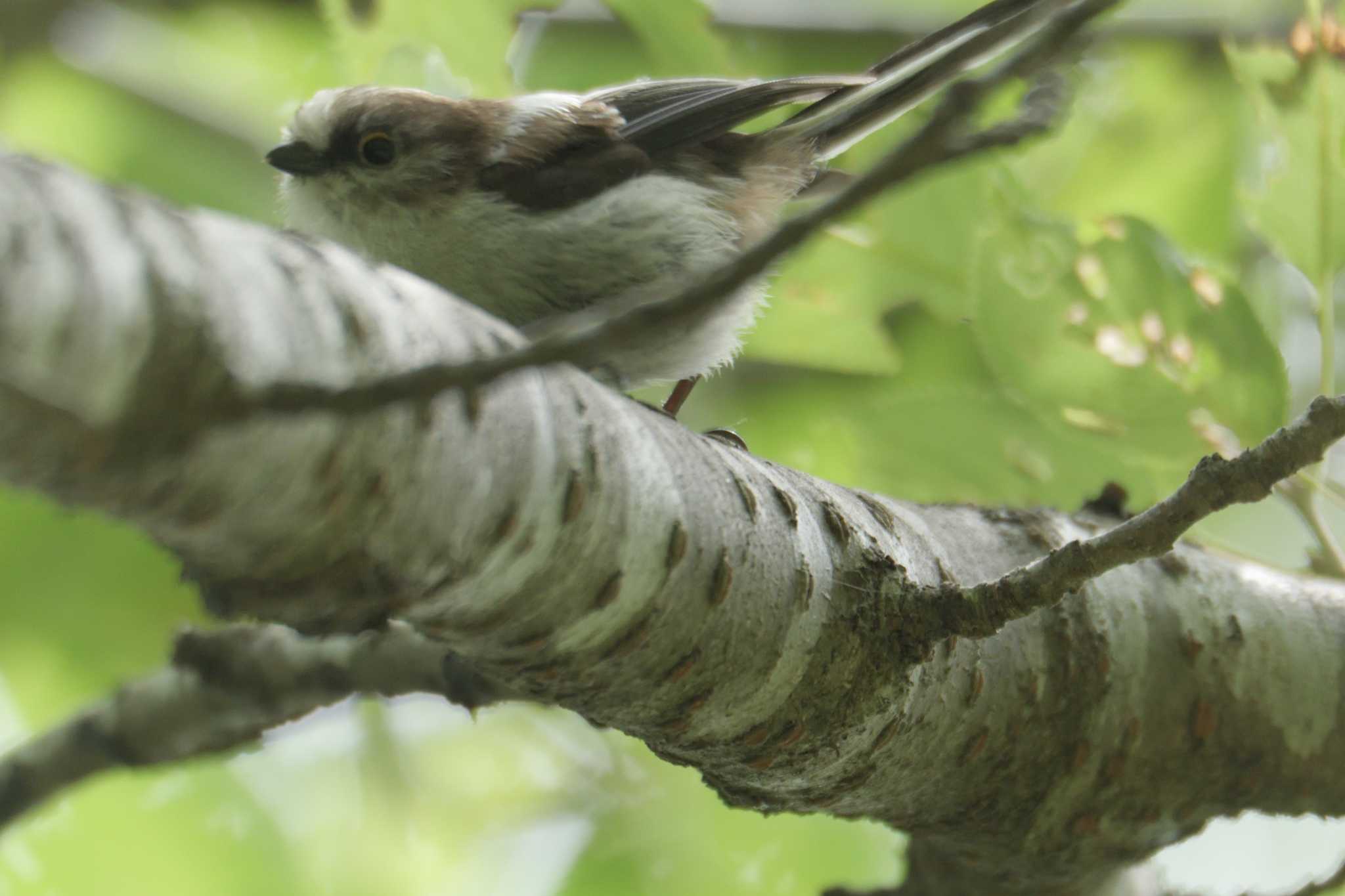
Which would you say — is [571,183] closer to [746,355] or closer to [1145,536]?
[746,355]

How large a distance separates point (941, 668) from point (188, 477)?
0.98 metres

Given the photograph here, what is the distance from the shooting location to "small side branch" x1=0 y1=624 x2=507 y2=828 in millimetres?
2219

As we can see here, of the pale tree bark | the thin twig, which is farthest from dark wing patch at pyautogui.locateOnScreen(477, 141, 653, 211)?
the thin twig

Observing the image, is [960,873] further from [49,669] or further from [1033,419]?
[49,669]

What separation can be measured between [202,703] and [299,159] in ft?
3.37

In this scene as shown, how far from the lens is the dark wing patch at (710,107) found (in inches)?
86.3

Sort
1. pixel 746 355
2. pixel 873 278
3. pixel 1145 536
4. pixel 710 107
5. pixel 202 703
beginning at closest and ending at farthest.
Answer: pixel 1145 536
pixel 710 107
pixel 202 703
pixel 873 278
pixel 746 355

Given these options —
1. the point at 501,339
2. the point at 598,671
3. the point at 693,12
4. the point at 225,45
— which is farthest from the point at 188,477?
the point at 225,45

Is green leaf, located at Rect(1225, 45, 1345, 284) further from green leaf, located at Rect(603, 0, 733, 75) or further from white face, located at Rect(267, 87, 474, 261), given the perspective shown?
white face, located at Rect(267, 87, 474, 261)

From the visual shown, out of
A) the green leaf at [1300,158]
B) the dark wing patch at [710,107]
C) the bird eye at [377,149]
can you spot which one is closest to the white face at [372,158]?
the bird eye at [377,149]

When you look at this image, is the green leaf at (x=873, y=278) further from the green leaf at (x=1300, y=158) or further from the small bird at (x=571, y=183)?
the green leaf at (x=1300, y=158)

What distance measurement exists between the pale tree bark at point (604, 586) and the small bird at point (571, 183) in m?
0.62

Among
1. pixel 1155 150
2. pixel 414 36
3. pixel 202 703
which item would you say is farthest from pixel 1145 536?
pixel 1155 150

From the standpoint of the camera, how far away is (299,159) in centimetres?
217
